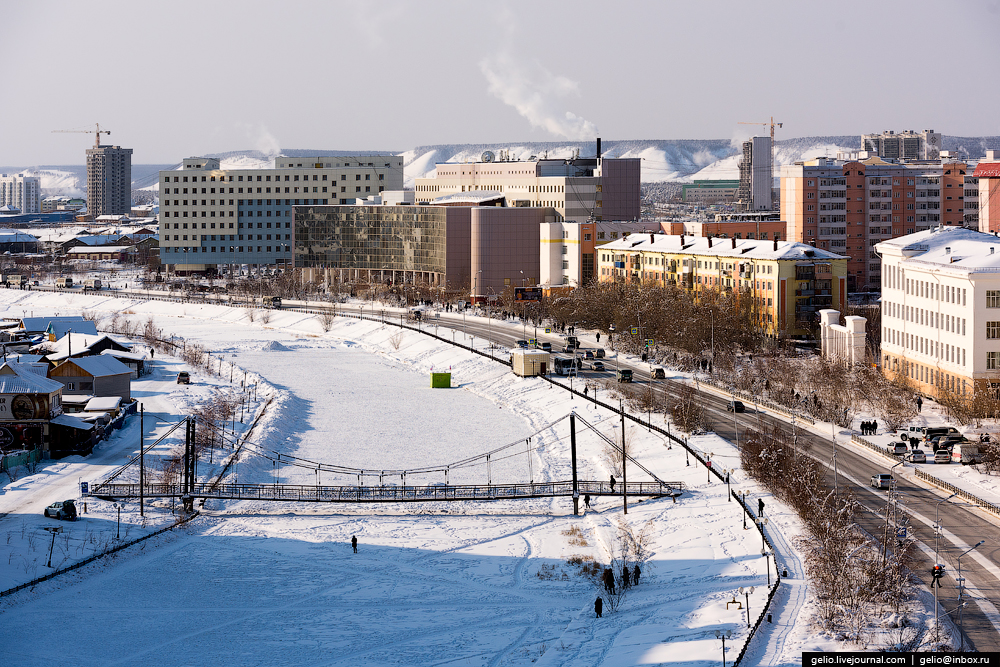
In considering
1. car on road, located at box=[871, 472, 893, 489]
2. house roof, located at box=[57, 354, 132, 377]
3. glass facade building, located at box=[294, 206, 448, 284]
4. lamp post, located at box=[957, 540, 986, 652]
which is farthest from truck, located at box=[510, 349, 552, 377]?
glass facade building, located at box=[294, 206, 448, 284]

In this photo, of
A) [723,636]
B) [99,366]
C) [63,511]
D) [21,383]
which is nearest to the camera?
[723,636]

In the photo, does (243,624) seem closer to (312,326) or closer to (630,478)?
(630,478)

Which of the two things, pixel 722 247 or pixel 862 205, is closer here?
pixel 722 247

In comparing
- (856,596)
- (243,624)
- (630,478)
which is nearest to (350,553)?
(243,624)

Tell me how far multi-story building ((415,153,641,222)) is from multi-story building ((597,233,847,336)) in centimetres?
3240

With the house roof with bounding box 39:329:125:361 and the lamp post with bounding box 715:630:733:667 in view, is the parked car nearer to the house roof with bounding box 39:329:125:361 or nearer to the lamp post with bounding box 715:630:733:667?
the lamp post with bounding box 715:630:733:667

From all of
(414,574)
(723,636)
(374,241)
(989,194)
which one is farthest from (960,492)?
(374,241)

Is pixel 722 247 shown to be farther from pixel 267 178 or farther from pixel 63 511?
pixel 267 178

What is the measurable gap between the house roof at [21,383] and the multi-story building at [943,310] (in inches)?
1402

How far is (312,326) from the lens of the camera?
93.5 meters

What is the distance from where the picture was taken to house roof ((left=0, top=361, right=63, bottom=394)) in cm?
4594

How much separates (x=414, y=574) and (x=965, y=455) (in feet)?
62.2

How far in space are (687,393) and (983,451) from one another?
12.7 m

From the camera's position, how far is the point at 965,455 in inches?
1565
